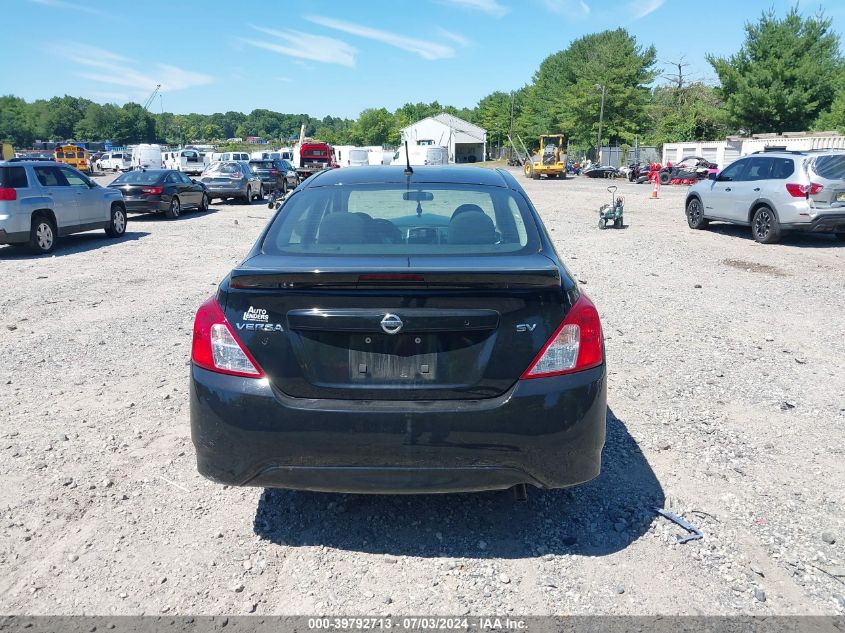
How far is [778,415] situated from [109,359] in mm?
5707

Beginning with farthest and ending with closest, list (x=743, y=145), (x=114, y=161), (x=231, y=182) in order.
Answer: (x=114, y=161) → (x=743, y=145) → (x=231, y=182)

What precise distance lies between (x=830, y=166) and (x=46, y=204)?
49.4ft

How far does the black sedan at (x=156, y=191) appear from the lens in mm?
19141

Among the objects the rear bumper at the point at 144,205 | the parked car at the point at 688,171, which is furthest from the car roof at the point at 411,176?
the parked car at the point at 688,171

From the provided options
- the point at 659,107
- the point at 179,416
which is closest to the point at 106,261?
the point at 179,416

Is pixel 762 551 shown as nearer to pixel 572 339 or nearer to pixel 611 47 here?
pixel 572 339

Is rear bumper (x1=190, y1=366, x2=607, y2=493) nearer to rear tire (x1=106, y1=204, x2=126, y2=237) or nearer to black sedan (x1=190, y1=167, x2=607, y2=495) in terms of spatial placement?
black sedan (x1=190, y1=167, x2=607, y2=495)

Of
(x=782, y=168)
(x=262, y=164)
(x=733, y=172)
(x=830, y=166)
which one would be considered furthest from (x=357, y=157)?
(x=830, y=166)

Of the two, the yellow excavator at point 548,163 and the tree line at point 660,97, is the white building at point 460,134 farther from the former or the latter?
the yellow excavator at point 548,163

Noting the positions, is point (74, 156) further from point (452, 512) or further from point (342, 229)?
point (452, 512)

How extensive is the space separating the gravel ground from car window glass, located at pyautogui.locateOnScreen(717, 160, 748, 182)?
29.2 feet

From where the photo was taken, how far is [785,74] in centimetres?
4850

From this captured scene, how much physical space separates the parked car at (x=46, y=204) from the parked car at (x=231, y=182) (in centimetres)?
950

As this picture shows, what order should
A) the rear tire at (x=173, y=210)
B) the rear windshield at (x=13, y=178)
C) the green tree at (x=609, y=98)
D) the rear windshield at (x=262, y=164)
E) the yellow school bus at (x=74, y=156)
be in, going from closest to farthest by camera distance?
the rear windshield at (x=13, y=178)
the rear tire at (x=173, y=210)
the rear windshield at (x=262, y=164)
the yellow school bus at (x=74, y=156)
the green tree at (x=609, y=98)
